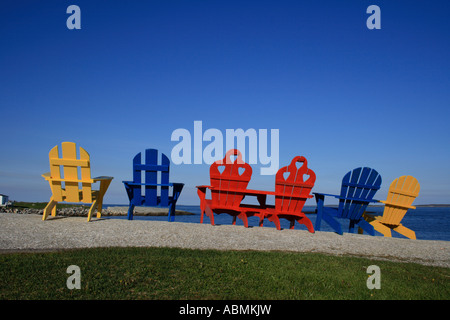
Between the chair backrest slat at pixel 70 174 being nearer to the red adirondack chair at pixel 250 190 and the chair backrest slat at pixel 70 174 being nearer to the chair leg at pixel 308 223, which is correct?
Result: the red adirondack chair at pixel 250 190

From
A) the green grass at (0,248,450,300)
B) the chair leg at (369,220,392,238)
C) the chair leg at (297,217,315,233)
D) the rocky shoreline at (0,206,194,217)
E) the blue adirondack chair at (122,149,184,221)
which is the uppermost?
the blue adirondack chair at (122,149,184,221)

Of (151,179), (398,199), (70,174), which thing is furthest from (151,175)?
(398,199)

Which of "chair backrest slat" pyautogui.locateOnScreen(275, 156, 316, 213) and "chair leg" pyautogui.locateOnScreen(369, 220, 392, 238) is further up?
"chair backrest slat" pyautogui.locateOnScreen(275, 156, 316, 213)

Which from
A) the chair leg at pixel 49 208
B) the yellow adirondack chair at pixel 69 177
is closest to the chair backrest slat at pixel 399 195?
the yellow adirondack chair at pixel 69 177

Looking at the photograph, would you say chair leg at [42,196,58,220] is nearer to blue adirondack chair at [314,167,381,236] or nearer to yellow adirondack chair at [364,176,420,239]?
blue adirondack chair at [314,167,381,236]

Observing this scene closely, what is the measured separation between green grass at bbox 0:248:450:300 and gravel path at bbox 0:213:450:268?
763 mm

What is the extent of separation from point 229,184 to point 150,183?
2.00m

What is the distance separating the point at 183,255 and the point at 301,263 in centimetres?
184

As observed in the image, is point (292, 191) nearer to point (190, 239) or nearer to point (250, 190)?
point (250, 190)

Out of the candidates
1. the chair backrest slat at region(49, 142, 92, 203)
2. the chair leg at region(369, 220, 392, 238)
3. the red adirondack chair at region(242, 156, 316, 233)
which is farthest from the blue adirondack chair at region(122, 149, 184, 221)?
the chair leg at region(369, 220, 392, 238)

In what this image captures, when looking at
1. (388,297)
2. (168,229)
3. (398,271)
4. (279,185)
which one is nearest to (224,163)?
(279,185)

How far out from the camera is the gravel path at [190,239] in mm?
6223

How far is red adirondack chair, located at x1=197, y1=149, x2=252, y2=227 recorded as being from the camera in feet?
27.0
